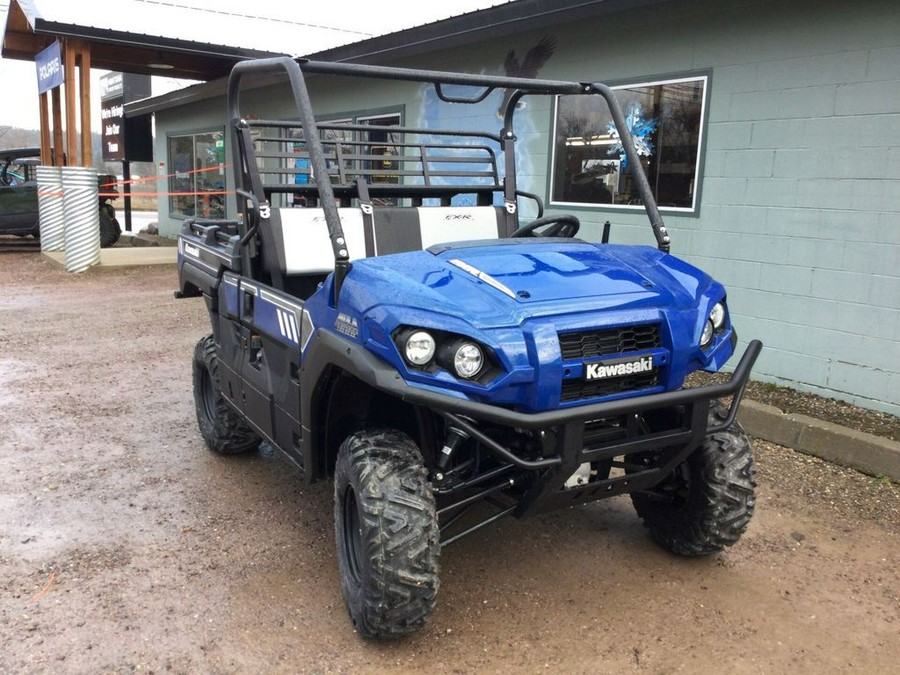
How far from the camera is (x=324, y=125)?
418cm

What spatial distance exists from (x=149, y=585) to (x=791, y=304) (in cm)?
447

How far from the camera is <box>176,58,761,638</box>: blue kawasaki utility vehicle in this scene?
2.39 meters

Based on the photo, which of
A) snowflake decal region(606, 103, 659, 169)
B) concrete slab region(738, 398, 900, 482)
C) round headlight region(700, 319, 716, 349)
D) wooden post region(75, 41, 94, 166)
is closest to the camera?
round headlight region(700, 319, 716, 349)

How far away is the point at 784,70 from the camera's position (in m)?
5.38

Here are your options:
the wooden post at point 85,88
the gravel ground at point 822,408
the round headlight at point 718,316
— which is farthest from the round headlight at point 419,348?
the wooden post at point 85,88

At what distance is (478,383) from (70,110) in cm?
1171

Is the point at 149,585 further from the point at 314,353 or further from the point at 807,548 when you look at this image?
the point at 807,548

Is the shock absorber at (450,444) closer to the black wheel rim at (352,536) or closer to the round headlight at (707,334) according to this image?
the black wheel rim at (352,536)

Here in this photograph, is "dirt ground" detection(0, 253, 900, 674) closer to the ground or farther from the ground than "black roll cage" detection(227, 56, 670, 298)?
closer to the ground

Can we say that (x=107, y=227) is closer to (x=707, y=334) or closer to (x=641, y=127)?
(x=641, y=127)

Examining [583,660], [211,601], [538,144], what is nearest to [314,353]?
[211,601]

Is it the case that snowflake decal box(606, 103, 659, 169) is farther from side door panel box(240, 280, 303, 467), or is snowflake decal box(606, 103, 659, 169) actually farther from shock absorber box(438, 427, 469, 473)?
shock absorber box(438, 427, 469, 473)

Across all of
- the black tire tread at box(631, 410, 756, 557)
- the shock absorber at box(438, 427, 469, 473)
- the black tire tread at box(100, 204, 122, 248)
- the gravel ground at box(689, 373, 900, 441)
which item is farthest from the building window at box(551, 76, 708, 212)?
the black tire tread at box(100, 204, 122, 248)

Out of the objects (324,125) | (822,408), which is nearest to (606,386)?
(324,125)
